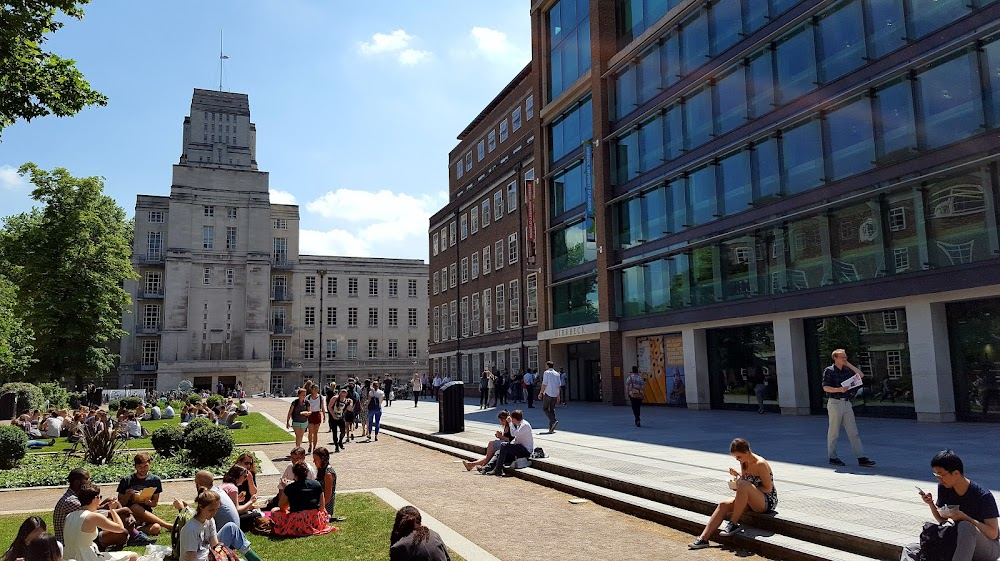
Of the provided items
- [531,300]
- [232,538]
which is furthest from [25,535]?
[531,300]

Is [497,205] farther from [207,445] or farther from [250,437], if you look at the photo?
[207,445]

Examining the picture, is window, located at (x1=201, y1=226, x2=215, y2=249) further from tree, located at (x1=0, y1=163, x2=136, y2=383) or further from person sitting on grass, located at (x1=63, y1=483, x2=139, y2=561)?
person sitting on grass, located at (x1=63, y1=483, x2=139, y2=561)

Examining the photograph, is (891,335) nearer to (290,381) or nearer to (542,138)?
(542,138)

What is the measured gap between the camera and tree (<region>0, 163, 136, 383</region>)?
42062mm

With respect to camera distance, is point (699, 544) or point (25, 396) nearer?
point (699, 544)

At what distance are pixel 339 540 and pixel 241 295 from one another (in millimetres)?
67320

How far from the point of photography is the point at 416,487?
12.6 metres

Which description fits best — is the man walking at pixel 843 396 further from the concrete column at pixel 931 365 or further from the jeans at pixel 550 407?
the jeans at pixel 550 407

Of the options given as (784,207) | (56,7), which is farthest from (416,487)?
(784,207)

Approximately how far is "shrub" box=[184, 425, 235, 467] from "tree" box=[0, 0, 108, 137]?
6.82 meters

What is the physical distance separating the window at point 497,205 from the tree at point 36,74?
109 feet

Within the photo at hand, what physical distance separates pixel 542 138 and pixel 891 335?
21.9 metres

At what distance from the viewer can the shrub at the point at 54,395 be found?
3916 centimetres

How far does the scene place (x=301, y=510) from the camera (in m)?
9.10
